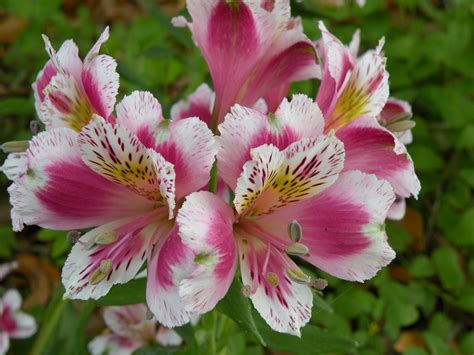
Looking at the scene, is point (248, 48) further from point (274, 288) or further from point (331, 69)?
point (274, 288)

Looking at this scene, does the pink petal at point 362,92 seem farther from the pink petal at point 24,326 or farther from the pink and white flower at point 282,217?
the pink petal at point 24,326

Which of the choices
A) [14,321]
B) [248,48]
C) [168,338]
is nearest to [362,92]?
[248,48]

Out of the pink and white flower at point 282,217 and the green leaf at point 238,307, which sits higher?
the pink and white flower at point 282,217

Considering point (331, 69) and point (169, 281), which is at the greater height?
point (331, 69)

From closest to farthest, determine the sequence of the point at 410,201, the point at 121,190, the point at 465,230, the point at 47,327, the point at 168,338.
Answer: the point at 121,190, the point at 168,338, the point at 47,327, the point at 465,230, the point at 410,201

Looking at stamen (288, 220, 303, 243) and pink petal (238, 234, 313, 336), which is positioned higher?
stamen (288, 220, 303, 243)

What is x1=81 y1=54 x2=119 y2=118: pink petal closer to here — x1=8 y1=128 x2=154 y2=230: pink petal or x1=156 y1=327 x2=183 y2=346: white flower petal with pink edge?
x1=8 y1=128 x2=154 y2=230: pink petal

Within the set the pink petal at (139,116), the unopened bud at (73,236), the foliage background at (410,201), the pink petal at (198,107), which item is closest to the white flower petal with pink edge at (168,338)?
the foliage background at (410,201)

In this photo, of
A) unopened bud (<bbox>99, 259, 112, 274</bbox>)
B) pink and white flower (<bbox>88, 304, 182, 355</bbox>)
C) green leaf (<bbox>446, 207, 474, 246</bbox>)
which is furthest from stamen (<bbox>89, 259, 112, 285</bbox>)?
green leaf (<bbox>446, 207, 474, 246</bbox>)
